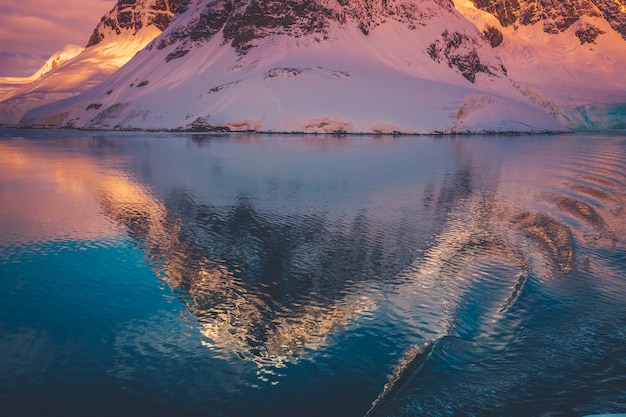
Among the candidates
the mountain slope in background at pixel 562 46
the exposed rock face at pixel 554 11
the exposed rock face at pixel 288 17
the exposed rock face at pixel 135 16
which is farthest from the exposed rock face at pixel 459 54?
the exposed rock face at pixel 135 16

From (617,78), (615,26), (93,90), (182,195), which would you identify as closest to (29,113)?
(93,90)

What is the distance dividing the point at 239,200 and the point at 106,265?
773 cm

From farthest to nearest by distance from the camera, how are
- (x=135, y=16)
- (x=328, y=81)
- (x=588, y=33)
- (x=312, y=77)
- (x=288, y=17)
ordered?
(x=135, y=16) → (x=588, y=33) → (x=288, y=17) → (x=312, y=77) → (x=328, y=81)

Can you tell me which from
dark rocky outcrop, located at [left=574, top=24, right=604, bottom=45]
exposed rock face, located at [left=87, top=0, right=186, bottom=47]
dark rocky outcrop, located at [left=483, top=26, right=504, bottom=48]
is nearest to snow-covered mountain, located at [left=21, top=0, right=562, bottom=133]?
exposed rock face, located at [left=87, top=0, right=186, bottom=47]

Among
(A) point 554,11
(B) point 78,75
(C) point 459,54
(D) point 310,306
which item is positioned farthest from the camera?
(A) point 554,11

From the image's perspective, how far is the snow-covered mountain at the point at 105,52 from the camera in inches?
5610

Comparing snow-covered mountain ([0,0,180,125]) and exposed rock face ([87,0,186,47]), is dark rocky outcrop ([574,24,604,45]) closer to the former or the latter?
exposed rock face ([87,0,186,47])

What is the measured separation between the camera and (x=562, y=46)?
547 feet

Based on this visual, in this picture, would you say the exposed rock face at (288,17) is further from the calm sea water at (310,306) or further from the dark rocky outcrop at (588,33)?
the calm sea water at (310,306)

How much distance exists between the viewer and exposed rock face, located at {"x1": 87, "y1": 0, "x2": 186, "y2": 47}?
555 ft

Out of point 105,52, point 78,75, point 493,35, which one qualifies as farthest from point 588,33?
point 78,75

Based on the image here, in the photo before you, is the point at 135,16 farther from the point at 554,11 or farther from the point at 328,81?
the point at 554,11

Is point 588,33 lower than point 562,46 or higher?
higher

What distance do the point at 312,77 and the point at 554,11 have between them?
132 metres
